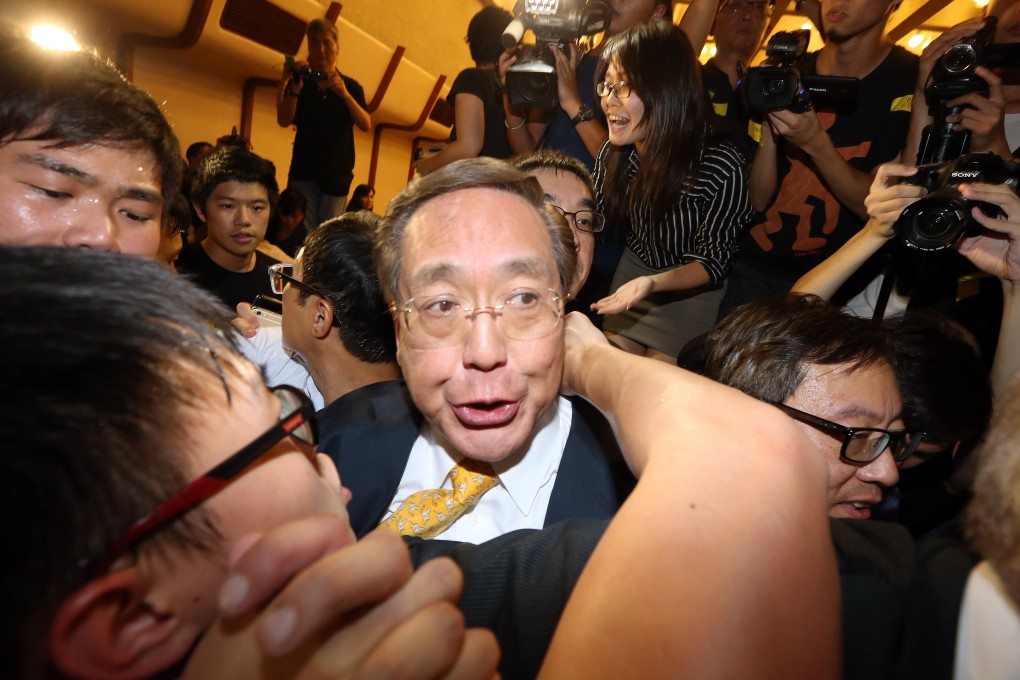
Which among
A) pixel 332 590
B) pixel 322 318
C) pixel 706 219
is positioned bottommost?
pixel 332 590

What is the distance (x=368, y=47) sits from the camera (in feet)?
26.1

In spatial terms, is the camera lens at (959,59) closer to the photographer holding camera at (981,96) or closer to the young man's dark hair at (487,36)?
the photographer holding camera at (981,96)

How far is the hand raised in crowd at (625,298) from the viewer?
8.55 feet

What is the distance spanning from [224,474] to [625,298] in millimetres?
2183

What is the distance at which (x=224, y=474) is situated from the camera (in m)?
0.68

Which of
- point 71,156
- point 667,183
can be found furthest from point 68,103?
point 667,183

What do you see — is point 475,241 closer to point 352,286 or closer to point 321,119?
point 352,286

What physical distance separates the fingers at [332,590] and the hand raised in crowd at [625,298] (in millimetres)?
2059

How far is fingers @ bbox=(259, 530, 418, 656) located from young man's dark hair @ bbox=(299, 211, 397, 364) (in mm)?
1879

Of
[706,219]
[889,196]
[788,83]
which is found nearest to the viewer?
[889,196]

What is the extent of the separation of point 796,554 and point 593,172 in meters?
2.88

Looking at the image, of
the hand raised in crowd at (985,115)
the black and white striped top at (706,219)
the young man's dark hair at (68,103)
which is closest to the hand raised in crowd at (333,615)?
the young man's dark hair at (68,103)

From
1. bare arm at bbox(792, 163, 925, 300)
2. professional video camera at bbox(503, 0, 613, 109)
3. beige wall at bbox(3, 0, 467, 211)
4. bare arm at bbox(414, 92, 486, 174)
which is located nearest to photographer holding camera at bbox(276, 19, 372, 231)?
beige wall at bbox(3, 0, 467, 211)

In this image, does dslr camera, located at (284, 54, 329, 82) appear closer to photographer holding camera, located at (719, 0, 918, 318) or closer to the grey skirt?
the grey skirt
